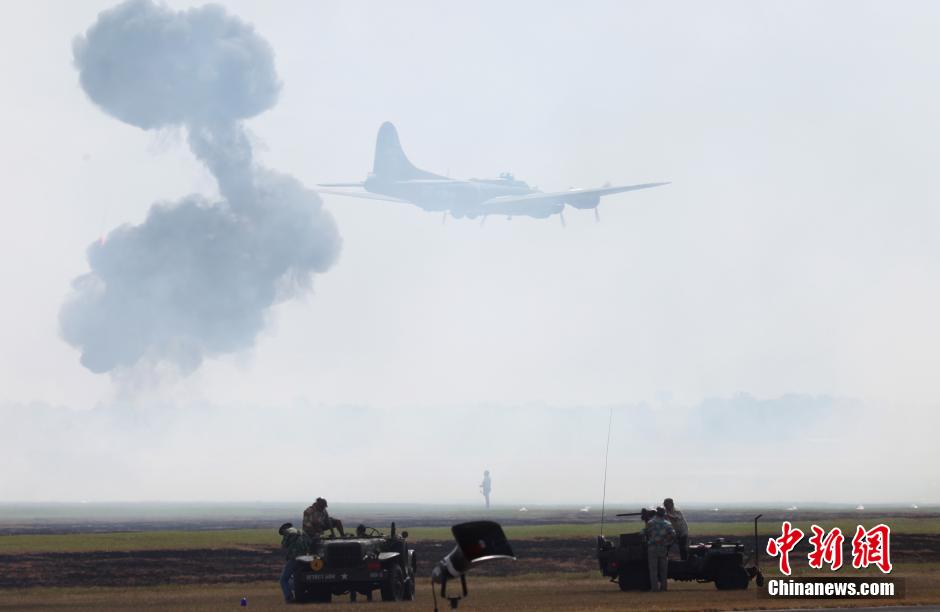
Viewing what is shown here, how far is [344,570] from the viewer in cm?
3409

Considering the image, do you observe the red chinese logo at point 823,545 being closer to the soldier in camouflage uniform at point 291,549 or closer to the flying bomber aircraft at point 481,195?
the soldier in camouflage uniform at point 291,549

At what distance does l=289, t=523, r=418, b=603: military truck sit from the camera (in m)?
34.1

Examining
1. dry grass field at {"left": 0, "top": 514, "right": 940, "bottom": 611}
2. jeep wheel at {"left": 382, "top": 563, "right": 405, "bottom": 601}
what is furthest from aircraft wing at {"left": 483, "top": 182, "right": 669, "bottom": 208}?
jeep wheel at {"left": 382, "top": 563, "right": 405, "bottom": 601}

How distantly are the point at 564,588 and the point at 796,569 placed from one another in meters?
10.4

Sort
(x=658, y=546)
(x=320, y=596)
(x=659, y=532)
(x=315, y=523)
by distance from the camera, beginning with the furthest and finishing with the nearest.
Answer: (x=658, y=546) < (x=659, y=532) < (x=315, y=523) < (x=320, y=596)

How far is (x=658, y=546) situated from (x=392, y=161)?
120841 millimetres

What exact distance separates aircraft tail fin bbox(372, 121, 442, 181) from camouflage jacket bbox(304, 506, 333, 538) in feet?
390

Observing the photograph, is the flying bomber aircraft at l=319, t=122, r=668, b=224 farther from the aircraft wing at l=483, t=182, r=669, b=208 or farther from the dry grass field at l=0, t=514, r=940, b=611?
the dry grass field at l=0, t=514, r=940, b=611

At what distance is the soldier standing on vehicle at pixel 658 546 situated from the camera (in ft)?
119

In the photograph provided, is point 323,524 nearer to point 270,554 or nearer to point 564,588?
point 564,588

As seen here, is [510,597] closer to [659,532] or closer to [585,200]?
[659,532]

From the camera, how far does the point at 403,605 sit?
33.3 meters

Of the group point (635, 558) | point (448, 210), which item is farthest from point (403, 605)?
point (448, 210)

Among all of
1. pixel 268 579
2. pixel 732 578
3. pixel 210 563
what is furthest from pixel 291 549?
pixel 210 563
